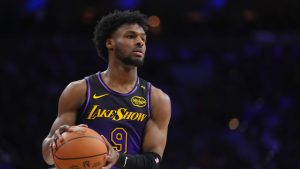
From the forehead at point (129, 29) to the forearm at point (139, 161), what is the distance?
1.03 meters

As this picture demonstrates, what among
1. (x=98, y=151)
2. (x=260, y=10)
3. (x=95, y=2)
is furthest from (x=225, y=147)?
(x=98, y=151)

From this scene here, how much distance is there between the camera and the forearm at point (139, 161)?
13.4 feet

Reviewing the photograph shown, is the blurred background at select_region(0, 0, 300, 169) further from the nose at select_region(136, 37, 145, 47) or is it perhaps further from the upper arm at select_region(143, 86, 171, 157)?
the nose at select_region(136, 37, 145, 47)

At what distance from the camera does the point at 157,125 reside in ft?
15.3

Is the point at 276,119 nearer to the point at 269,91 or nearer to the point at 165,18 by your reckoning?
the point at 269,91

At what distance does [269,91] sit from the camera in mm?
14359

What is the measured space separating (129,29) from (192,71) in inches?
489

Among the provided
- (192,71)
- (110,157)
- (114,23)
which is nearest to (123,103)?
(114,23)

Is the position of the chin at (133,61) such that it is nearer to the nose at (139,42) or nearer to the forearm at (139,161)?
the nose at (139,42)

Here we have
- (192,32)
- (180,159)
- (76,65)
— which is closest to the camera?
(180,159)

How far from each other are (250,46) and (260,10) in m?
2.12

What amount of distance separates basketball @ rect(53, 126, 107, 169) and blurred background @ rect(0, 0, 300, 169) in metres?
6.84

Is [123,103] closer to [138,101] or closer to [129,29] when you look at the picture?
[138,101]

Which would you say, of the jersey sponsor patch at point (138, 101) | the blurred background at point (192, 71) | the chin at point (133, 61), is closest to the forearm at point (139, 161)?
the jersey sponsor patch at point (138, 101)
